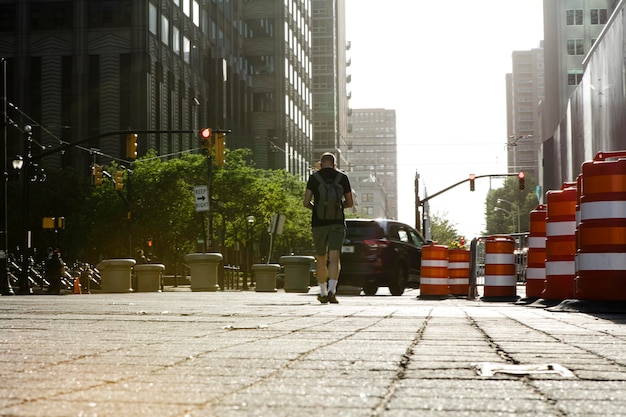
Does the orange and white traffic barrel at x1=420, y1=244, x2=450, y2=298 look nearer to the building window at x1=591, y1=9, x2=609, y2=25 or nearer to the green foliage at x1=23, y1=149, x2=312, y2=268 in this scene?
the green foliage at x1=23, y1=149, x2=312, y2=268

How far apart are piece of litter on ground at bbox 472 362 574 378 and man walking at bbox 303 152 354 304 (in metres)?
7.98

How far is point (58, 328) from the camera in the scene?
664 cm

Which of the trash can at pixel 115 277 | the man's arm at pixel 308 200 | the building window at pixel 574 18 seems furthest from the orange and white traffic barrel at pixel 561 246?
the building window at pixel 574 18

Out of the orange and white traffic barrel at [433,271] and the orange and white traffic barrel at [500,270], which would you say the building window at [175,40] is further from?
the orange and white traffic barrel at [500,270]

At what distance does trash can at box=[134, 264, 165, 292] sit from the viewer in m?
25.0

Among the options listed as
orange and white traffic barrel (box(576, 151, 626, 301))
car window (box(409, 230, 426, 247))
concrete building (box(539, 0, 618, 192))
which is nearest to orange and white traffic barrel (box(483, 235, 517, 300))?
car window (box(409, 230, 426, 247))

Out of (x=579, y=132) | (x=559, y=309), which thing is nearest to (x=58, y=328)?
(x=559, y=309)

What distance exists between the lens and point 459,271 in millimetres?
20359

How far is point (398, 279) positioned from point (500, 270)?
496 cm

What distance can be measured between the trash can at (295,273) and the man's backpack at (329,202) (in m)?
10.8

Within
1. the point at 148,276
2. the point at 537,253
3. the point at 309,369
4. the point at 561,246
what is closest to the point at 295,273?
the point at 148,276

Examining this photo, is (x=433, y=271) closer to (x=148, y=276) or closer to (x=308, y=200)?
(x=308, y=200)

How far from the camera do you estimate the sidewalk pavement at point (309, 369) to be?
3.13 meters

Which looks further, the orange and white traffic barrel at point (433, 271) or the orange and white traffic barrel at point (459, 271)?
the orange and white traffic barrel at point (459, 271)
